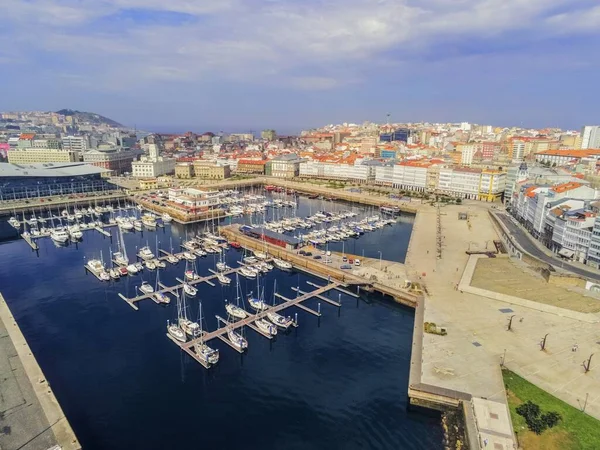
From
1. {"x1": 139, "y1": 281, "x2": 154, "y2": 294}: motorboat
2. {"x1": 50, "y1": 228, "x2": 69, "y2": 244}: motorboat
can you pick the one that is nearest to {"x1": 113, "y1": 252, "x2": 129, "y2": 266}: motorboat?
{"x1": 139, "y1": 281, "x2": 154, "y2": 294}: motorboat

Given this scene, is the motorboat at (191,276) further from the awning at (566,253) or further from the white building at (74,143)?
the white building at (74,143)

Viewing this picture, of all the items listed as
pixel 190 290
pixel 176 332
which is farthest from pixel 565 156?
pixel 176 332

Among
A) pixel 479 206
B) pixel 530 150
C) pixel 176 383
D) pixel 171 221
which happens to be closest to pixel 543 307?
pixel 176 383

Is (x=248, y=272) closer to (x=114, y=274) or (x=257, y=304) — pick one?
(x=257, y=304)

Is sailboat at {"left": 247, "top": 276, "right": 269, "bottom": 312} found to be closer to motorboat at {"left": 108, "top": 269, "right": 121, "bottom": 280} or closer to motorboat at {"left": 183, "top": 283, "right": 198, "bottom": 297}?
motorboat at {"left": 183, "top": 283, "right": 198, "bottom": 297}

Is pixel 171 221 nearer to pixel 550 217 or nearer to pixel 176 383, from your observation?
pixel 176 383

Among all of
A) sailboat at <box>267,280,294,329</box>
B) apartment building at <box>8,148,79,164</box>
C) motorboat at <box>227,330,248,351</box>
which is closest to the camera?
motorboat at <box>227,330,248,351</box>
